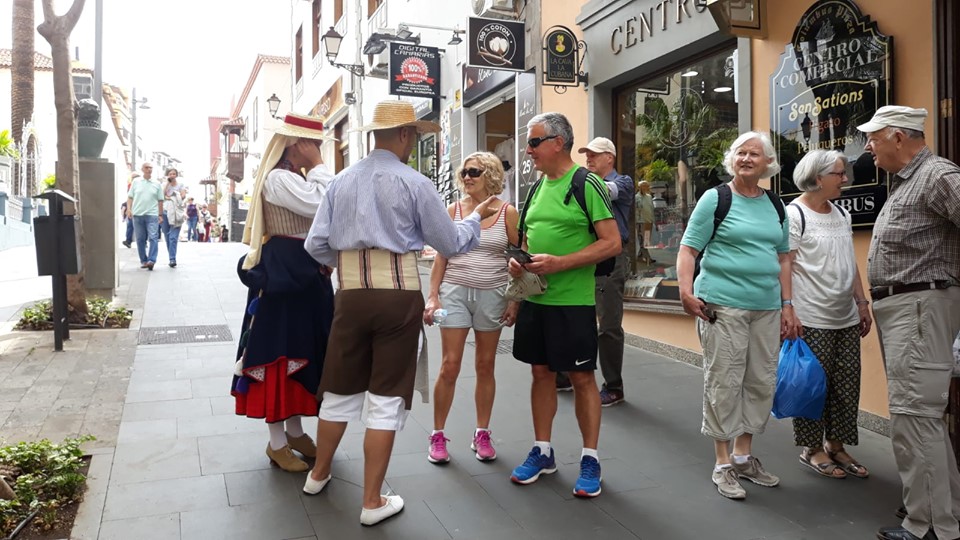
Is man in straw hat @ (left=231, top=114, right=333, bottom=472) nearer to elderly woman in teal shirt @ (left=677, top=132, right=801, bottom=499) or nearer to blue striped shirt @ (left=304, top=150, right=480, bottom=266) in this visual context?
blue striped shirt @ (left=304, top=150, right=480, bottom=266)

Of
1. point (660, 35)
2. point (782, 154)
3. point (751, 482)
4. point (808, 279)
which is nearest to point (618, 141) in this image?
point (660, 35)

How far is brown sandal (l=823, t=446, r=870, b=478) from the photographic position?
4.03 metres

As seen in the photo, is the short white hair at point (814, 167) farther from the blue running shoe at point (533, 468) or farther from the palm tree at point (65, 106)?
the palm tree at point (65, 106)

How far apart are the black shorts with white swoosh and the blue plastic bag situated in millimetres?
1056

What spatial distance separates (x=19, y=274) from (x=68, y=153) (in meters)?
6.80

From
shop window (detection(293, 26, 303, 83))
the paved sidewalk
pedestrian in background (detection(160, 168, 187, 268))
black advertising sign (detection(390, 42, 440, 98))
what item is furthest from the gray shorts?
shop window (detection(293, 26, 303, 83))

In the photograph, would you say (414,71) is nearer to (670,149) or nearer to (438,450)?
(670,149)

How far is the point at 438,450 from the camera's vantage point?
416cm

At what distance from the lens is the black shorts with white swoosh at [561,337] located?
12.0 feet

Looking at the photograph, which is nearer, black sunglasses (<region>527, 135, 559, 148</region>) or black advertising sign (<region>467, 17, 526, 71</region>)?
black sunglasses (<region>527, 135, 559, 148</region>)

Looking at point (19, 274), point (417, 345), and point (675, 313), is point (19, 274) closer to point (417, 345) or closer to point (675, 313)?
point (675, 313)

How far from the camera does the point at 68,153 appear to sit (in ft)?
26.3

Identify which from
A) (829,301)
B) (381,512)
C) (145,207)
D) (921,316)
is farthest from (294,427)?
(145,207)

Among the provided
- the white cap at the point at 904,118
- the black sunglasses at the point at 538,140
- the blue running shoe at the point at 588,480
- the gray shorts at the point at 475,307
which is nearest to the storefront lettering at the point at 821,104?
the white cap at the point at 904,118
